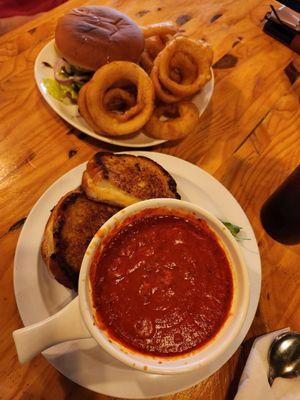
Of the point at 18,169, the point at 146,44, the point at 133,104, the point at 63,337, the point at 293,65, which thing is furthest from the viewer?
the point at 293,65

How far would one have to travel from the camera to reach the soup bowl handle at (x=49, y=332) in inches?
33.5

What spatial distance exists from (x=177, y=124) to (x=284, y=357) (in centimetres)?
107

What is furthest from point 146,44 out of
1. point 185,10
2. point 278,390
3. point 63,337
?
point 278,390

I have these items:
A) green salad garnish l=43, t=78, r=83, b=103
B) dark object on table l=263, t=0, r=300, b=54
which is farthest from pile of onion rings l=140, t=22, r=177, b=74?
dark object on table l=263, t=0, r=300, b=54

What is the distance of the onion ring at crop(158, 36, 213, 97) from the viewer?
168 cm

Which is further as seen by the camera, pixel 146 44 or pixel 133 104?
pixel 146 44

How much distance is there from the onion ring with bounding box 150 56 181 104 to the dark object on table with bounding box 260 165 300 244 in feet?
2.25

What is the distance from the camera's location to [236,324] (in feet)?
3.07

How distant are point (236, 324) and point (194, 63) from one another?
1.34 m

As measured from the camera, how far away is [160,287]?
96cm

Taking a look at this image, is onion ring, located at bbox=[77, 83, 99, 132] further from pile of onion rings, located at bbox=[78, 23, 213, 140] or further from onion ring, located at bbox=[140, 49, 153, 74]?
onion ring, located at bbox=[140, 49, 153, 74]

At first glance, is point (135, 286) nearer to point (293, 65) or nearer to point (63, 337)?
point (63, 337)

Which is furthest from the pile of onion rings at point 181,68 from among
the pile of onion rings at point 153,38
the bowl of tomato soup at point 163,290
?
the bowl of tomato soup at point 163,290

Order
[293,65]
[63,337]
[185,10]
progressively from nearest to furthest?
[63,337], [293,65], [185,10]
